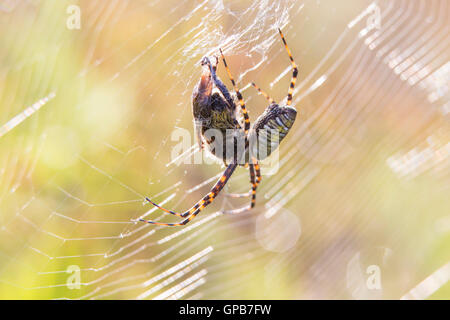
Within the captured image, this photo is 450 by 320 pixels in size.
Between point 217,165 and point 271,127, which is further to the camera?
point 217,165

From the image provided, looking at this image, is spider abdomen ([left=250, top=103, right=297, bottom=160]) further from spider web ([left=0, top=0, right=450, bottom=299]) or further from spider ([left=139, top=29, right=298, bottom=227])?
spider web ([left=0, top=0, right=450, bottom=299])

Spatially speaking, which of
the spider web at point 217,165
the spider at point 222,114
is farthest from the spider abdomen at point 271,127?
the spider web at point 217,165

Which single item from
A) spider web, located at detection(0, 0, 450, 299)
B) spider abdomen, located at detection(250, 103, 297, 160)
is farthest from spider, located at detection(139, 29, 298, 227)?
spider web, located at detection(0, 0, 450, 299)

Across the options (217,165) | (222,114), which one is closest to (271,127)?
(222,114)

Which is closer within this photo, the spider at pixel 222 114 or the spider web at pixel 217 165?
the spider at pixel 222 114

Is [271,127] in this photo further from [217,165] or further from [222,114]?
[217,165]

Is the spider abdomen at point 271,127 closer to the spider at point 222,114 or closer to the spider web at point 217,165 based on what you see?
the spider at point 222,114

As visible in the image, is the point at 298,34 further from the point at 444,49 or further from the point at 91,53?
the point at 91,53

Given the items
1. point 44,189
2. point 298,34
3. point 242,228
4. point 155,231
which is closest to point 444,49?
point 298,34

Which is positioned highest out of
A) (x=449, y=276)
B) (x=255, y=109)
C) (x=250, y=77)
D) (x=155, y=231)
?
(x=250, y=77)
